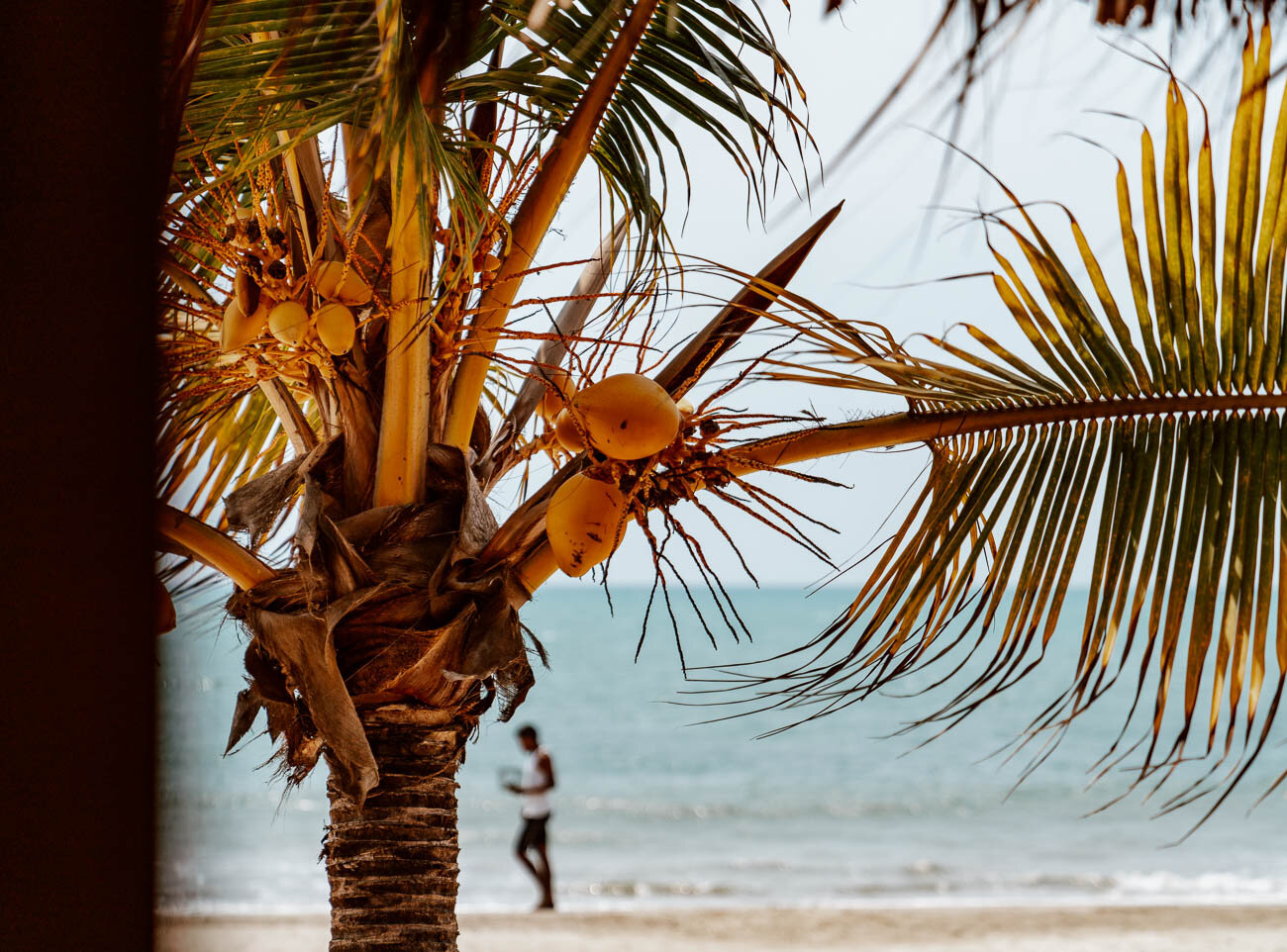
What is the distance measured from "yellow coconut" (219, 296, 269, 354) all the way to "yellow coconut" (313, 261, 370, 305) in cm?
11

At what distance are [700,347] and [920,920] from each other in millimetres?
7759

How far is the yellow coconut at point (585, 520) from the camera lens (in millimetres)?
1653

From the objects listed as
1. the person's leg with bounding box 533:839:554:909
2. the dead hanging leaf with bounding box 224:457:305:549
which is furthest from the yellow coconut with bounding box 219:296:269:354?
the person's leg with bounding box 533:839:554:909

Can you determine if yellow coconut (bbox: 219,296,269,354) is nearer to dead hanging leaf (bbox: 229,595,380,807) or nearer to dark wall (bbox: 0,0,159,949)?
dead hanging leaf (bbox: 229,595,380,807)

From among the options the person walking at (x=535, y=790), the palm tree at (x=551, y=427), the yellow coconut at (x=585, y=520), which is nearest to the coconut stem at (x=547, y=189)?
the palm tree at (x=551, y=427)

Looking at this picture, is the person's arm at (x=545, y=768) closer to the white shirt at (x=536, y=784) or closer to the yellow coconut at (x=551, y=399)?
the white shirt at (x=536, y=784)

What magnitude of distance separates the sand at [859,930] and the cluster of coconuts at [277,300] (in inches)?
245

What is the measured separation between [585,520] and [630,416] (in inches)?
6.6

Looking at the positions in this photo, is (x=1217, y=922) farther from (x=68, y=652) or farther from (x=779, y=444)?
(x=68, y=652)

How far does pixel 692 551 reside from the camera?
1.72 metres

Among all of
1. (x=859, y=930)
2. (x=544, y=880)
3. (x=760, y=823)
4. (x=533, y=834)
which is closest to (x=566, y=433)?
(x=533, y=834)

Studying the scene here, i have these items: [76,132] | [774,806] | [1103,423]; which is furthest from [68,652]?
[774,806]

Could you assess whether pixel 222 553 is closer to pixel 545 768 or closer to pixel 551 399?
pixel 551 399

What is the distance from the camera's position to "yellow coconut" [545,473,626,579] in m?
1.65
